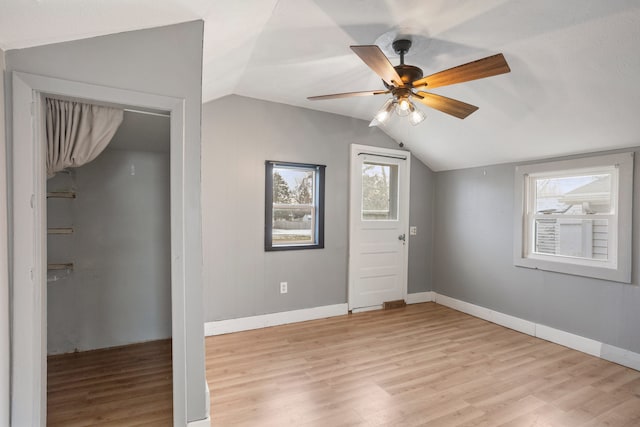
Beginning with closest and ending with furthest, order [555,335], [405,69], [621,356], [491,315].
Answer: [405,69] < [621,356] < [555,335] < [491,315]

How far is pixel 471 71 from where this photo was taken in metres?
1.84

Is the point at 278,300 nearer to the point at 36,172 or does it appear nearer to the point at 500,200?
the point at 36,172

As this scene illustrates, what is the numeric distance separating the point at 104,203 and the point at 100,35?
5.76 ft

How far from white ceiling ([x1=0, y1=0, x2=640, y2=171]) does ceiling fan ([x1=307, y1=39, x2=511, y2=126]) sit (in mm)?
301

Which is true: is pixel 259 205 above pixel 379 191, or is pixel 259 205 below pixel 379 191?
below

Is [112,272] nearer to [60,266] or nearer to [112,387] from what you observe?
[60,266]

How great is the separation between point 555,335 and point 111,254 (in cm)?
451

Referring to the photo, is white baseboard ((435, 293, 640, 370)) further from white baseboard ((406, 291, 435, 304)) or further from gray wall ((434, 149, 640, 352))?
white baseboard ((406, 291, 435, 304))

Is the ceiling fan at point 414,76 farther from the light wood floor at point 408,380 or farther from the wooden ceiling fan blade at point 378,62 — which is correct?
the light wood floor at point 408,380

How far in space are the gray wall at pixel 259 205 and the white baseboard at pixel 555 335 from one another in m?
1.70

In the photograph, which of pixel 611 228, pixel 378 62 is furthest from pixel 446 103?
pixel 611 228

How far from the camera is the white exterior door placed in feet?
13.4

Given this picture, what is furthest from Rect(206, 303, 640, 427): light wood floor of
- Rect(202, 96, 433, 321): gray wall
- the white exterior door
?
the white exterior door

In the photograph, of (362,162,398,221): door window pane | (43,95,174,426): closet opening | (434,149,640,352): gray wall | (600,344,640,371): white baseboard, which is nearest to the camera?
(43,95,174,426): closet opening
